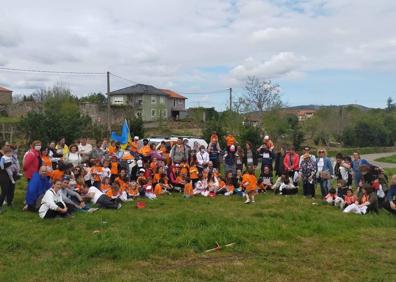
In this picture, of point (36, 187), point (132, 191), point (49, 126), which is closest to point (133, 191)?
point (132, 191)

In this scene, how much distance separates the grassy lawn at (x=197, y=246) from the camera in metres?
6.42

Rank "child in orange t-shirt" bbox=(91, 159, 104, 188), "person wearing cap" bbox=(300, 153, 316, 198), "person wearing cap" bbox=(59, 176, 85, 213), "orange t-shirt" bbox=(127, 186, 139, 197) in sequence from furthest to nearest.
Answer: "person wearing cap" bbox=(300, 153, 316, 198) → "orange t-shirt" bbox=(127, 186, 139, 197) → "child in orange t-shirt" bbox=(91, 159, 104, 188) → "person wearing cap" bbox=(59, 176, 85, 213)

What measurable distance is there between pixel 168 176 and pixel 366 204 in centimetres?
643

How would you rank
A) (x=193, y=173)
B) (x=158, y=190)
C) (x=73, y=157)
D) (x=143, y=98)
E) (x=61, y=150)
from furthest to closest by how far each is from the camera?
1. (x=143, y=98)
2. (x=193, y=173)
3. (x=61, y=150)
4. (x=158, y=190)
5. (x=73, y=157)

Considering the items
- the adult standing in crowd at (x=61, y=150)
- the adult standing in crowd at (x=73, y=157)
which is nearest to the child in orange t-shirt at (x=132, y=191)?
the adult standing in crowd at (x=73, y=157)

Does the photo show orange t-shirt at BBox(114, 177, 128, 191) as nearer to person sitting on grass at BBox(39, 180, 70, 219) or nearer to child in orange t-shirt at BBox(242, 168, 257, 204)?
person sitting on grass at BBox(39, 180, 70, 219)

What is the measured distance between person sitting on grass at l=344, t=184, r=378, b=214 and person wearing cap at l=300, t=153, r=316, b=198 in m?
2.45

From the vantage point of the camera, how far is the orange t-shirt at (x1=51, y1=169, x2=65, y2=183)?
35.1 ft

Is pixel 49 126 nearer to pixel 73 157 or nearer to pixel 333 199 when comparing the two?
pixel 73 157

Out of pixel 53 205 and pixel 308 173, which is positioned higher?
pixel 308 173

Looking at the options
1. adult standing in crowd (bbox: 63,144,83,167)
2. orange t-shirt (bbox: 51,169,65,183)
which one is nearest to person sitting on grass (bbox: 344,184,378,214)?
orange t-shirt (bbox: 51,169,65,183)

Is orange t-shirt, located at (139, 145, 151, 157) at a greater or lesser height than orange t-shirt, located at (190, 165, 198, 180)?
greater

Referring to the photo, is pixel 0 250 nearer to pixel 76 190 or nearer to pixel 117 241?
pixel 117 241

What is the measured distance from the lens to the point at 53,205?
9.52 meters
